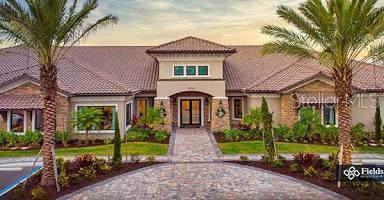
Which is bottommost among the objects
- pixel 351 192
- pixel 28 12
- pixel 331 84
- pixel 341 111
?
pixel 351 192

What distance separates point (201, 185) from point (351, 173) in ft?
19.8

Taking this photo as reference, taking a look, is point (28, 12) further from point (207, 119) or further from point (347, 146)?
point (207, 119)

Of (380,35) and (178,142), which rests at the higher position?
(380,35)

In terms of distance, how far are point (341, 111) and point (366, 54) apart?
9.82 feet

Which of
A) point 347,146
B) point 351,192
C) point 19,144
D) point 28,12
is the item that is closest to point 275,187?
point 351,192

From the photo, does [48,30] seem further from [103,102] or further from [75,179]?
[103,102]

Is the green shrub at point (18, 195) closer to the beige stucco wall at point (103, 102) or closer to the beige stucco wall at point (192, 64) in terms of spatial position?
the beige stucco wall at point (103, 102)

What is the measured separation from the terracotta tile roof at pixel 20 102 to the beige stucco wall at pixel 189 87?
402 inches

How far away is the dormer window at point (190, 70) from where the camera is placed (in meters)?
30.1

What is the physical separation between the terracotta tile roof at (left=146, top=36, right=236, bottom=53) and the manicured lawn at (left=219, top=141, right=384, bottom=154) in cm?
936

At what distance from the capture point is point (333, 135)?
83.7 feet

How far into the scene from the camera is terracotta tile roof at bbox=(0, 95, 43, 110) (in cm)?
2408

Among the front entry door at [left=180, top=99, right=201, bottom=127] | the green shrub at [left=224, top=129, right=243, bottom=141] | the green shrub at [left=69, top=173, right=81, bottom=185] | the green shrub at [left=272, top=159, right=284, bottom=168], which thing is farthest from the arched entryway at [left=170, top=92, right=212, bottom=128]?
the green shrub at [left=69, top=173, right=81, bottom=185]

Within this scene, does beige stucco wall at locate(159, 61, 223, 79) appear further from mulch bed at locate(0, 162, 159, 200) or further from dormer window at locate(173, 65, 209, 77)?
mulch bed at locate(0, 162, 159, 200)
